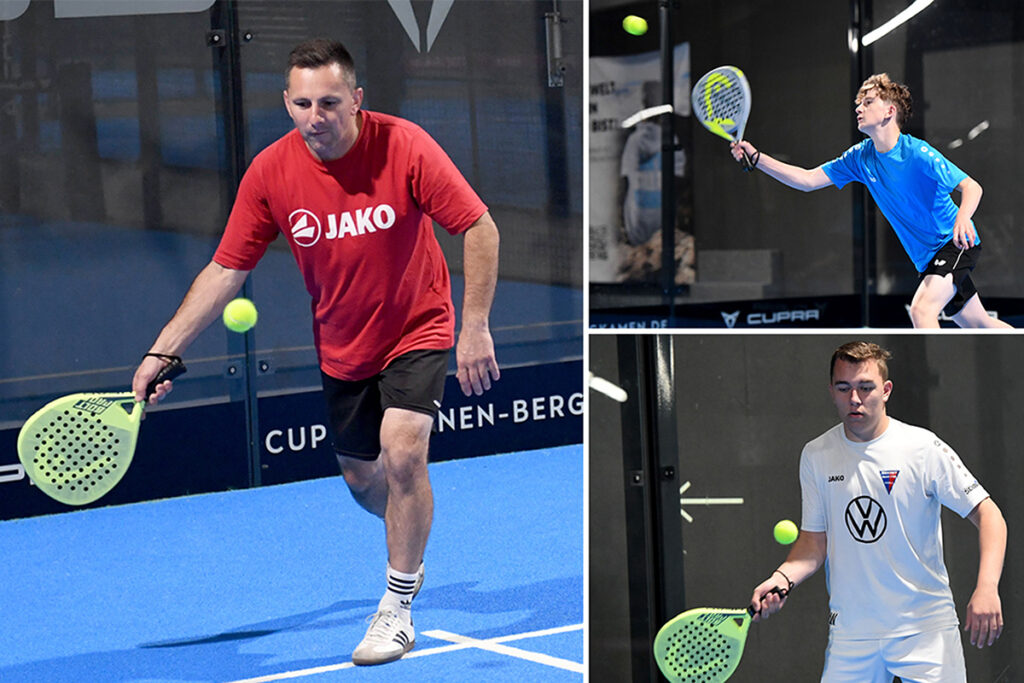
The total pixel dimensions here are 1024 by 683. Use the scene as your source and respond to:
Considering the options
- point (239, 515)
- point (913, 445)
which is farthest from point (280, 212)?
point (239, 515)

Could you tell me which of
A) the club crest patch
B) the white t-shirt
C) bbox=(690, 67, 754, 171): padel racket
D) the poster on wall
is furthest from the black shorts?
the poster on wall

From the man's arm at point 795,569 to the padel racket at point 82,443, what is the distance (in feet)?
5.23

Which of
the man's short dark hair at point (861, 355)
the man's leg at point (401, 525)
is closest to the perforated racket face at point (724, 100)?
the man's short dark hair at point (861, 355)

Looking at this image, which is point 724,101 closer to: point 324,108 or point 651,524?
point 651,524

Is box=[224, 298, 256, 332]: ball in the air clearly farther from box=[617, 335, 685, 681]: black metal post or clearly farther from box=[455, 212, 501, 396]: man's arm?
box=[617, 335, 685, 681]: black metal post

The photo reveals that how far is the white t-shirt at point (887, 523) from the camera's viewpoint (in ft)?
11.4

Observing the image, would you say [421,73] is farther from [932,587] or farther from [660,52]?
[932,587]

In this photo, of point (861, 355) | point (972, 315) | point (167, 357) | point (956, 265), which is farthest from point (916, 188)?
point (167, 357)

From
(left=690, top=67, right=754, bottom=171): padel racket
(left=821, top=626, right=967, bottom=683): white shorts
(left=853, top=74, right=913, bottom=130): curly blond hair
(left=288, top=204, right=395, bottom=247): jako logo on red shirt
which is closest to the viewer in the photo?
(left=288, top=204, right=395, bottom=247): jako logo on red shirt

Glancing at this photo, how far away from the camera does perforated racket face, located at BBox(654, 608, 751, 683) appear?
11.5 feet

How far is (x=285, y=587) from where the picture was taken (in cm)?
459

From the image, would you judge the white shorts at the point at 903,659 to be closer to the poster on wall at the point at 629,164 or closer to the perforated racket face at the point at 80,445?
the perforated racket face at the point at 80,445

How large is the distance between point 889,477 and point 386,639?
4.79 ft

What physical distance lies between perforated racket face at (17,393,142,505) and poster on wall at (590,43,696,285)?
4.30 m
